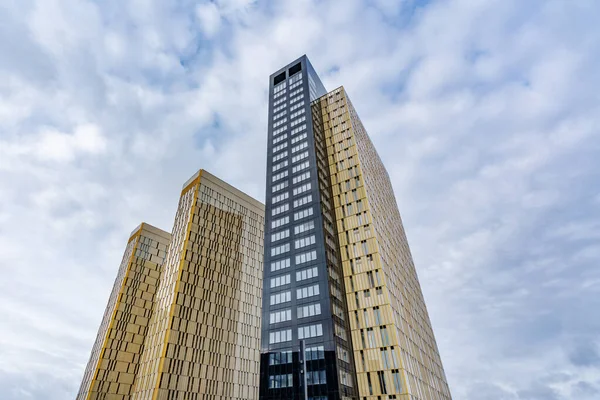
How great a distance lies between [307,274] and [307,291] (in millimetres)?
3464

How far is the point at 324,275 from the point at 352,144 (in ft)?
121

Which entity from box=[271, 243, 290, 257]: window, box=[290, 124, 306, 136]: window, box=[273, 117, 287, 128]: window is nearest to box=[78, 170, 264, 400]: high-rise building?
box=[271, 243, 290, 257]: window

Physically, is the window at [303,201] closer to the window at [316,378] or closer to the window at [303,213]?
the window at [303,213]

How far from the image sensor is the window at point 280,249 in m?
73.7

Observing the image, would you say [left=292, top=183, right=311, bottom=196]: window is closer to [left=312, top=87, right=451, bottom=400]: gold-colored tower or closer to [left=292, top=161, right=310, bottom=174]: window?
[left=292, top=161, right=310, bottom=174]: window

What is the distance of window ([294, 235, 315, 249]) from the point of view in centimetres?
7081

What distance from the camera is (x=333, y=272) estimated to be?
6806cm

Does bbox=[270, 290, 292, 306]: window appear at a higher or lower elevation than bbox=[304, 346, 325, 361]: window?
higher

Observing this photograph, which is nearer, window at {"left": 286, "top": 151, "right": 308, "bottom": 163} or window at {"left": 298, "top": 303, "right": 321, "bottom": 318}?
window at {"left": 298, "top": 303, "right": 321, "bottom": 318}

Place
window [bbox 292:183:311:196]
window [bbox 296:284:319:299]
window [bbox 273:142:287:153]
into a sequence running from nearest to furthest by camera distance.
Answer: window [bbox 296:284:319:299]
window [bbox 292:183:311:196]
window [bbox 273:142:287:153]

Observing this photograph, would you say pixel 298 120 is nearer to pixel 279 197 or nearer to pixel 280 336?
pixel 279 197

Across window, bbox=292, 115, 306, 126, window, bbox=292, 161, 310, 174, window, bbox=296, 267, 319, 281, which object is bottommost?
window, bbox=296, 267, 319, 281

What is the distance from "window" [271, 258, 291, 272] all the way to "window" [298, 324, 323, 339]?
45.6ft

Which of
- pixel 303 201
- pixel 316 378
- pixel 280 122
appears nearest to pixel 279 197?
pixel 303 201
